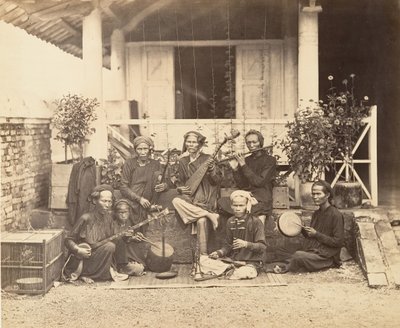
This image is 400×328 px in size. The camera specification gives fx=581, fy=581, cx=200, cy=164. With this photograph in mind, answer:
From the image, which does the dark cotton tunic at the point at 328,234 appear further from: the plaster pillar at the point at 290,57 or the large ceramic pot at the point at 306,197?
the plaster pillar at the point at 290,57

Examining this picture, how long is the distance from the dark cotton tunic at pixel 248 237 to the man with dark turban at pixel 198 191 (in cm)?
31

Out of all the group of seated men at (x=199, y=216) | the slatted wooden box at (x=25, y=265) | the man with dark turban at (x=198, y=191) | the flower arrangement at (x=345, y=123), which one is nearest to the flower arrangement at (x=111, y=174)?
the group of seated men at (x=199, y=216)

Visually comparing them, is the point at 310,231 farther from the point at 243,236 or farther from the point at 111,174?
the point at 111,174

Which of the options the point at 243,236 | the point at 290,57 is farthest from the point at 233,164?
the point at 290,57

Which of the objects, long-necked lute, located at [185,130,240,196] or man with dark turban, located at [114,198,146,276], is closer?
man with dark turban, located at [114,198,146,276]

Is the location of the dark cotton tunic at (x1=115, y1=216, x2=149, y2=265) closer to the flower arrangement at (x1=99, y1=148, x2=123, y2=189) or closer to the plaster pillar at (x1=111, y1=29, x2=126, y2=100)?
the flower arrangement at (x1=99, y1=148, x2=123, y2=189)

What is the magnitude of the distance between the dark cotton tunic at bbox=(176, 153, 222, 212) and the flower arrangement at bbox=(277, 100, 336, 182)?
1224 mm

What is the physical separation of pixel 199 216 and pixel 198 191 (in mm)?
391

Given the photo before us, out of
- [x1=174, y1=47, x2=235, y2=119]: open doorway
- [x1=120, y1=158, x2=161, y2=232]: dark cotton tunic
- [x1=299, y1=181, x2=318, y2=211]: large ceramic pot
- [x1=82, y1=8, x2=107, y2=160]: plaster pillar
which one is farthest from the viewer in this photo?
[x1=174, y1=47, x2=235, y2=119]: open doorway

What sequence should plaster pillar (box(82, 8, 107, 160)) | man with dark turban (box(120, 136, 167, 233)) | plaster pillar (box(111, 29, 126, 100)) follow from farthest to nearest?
plaster pillar (box(111, 29, 126, 100))
plaster pillar (box(82, 8, 107, 160))
man with dark turban (box(120, 136, 167, 233))

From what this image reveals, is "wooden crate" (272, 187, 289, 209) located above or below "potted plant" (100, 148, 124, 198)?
below

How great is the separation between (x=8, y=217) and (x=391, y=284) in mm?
5227

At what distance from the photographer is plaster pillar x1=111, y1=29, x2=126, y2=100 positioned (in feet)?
38.7

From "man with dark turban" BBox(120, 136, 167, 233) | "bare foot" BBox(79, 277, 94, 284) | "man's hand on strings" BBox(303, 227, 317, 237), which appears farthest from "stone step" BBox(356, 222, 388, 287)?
"bare foot" BBox(79, 277, 94, 284)
